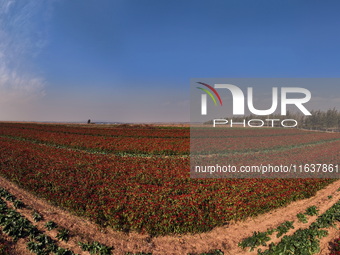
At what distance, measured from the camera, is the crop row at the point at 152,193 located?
6.90 meters

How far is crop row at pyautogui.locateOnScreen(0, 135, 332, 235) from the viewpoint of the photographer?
6.90 m

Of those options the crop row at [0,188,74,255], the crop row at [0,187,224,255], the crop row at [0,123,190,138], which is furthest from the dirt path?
the crop row at [0,123,190,138]

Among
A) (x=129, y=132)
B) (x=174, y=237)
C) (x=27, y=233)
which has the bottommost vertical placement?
(x=174, y=237)

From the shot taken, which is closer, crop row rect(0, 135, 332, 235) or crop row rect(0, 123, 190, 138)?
crop row rect(0, 135, 332, 235)

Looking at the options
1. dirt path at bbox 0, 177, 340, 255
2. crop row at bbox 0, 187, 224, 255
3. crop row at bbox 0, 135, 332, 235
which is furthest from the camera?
crop row at bbox 0, 135, 332, 235

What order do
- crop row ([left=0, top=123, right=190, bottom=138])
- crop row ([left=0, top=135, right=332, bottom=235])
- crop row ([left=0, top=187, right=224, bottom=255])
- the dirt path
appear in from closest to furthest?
crop row ([left=0, top=187, right=224, bottom=255])
the dirt path
crop row ([left=0, top=135, right=332, bottom=235])
crop row ([left=0, top=123, right=190, bottom=138])

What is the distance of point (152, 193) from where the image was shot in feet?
29.1

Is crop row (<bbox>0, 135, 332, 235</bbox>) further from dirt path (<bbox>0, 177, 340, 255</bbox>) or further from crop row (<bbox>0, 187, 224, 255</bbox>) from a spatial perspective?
crop row (<bbox>0, 187, 224, 255</bbox>)

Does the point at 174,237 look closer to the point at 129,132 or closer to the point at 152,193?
the point at 152,193

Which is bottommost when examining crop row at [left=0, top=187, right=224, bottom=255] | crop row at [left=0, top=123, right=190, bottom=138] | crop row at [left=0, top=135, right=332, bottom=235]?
crop row at [left=0, top=187, right=224, bottom=255]

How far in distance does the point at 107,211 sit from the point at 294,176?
10.7 metres

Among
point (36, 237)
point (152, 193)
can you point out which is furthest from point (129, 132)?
point (36, 237)

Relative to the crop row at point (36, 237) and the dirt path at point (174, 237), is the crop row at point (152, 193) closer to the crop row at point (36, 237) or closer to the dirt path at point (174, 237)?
the dirt path at point (174, 237)

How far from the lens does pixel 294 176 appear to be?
39.5ft
